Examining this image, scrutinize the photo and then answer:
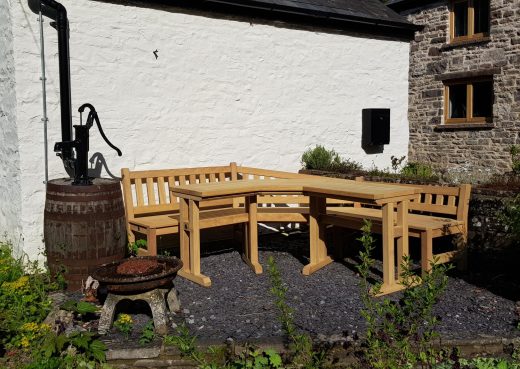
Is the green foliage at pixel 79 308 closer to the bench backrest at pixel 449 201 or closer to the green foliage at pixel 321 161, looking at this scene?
the bench backrest at pixel 449 201

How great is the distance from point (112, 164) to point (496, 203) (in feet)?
13.9

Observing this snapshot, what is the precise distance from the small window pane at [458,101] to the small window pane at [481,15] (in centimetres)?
103

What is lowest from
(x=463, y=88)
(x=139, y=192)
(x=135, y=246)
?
(x=135, y=246)

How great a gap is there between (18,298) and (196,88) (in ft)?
11.6

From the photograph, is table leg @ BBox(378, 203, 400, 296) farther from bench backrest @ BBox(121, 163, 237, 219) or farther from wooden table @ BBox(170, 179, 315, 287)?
bench backrest @ BBox(121, 163, 237, 219)

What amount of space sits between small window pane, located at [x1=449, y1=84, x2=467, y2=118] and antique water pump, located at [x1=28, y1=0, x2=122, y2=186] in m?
6.68

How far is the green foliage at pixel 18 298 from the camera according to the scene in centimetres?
430

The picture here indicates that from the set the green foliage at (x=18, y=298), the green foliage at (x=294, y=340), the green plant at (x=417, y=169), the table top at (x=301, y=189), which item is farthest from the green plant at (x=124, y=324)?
the green plant at (x=417, y=169)

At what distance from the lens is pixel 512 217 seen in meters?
5.17

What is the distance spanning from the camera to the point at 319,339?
382 cm

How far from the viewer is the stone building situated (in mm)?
9406

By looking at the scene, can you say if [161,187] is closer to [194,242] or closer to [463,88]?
[194,242]

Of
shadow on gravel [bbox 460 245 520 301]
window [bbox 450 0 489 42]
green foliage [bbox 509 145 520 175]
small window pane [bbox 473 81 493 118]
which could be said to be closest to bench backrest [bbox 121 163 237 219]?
shadow on gravel [bbox 460 245 520 301]

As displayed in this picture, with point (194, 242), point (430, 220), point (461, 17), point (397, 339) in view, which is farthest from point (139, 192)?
point (461, 17)
